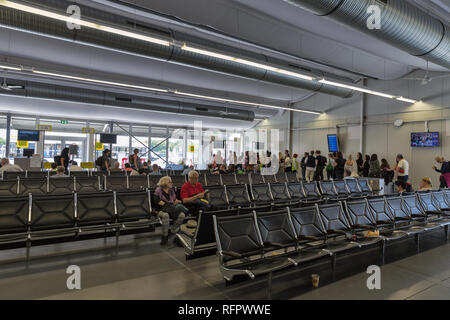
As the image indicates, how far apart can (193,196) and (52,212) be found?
2.13 m

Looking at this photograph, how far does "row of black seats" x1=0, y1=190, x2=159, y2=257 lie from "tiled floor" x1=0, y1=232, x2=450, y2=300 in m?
0.39

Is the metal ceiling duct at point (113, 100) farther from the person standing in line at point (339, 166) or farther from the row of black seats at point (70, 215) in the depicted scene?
the row of black seats at point (70, 215)

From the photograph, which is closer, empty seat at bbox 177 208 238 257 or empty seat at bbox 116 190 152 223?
empty seat at bbox 177 208 238 257

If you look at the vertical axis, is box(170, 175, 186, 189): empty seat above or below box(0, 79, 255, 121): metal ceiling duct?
below

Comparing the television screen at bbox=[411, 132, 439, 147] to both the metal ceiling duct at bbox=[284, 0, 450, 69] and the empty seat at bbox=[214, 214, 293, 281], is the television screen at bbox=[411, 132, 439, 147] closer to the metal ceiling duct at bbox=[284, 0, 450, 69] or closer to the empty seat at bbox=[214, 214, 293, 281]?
the metal ceiling duct at bbox=[284, 0, 450, 69]

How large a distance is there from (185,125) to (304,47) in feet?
34.6

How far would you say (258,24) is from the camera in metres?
7.04

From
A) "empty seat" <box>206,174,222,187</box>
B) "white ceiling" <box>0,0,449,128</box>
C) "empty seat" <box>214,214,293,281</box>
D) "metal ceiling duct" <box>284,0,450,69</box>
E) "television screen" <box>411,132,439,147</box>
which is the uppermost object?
"white ceiling" <box>0,0,449,128</box>

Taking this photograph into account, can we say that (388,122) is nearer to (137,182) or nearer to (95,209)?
(137,182)

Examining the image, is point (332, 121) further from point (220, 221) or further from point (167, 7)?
point (220, 221)

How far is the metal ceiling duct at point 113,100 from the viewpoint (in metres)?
9.96

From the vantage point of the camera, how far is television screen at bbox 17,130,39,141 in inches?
494

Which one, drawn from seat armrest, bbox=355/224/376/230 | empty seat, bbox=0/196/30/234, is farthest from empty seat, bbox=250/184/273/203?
empty seat, bbox=0/196/30/234

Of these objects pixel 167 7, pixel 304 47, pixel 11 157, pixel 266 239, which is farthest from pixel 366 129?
pixel 11 157
